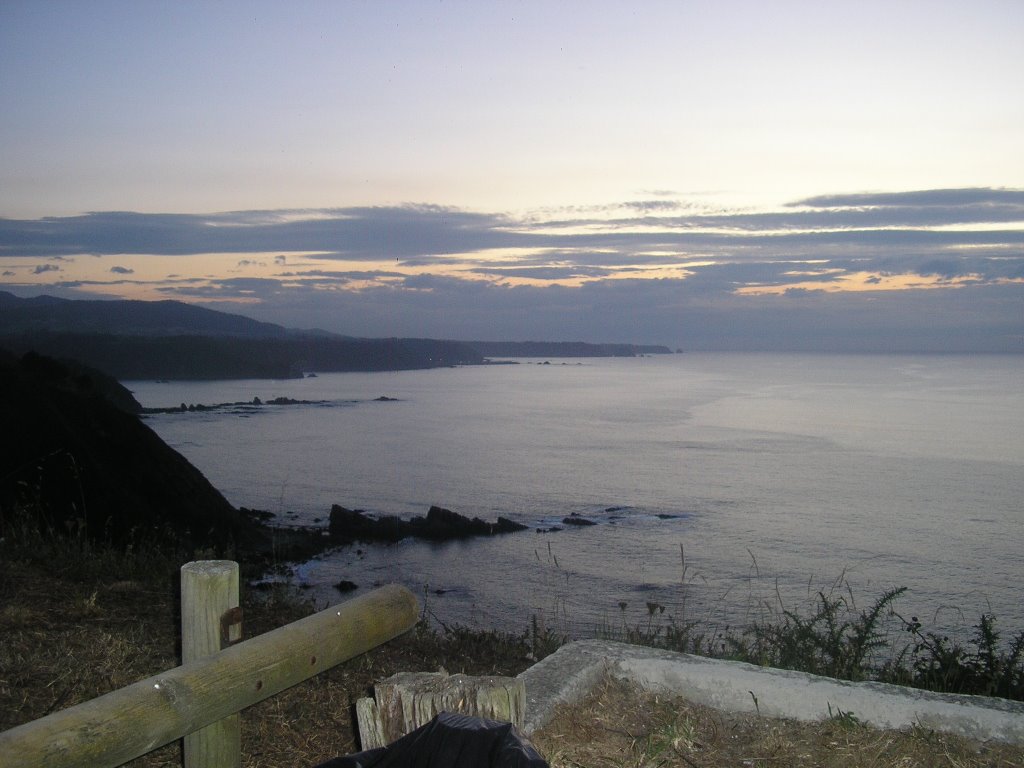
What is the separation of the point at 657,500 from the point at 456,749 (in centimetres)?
3273

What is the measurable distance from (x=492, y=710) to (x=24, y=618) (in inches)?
154

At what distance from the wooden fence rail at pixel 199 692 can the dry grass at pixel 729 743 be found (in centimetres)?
93

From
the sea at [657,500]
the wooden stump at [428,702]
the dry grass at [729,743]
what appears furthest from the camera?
the sea at [657,500]

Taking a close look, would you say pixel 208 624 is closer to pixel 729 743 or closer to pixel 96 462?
pixel 729 743

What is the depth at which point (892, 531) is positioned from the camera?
96.4ft

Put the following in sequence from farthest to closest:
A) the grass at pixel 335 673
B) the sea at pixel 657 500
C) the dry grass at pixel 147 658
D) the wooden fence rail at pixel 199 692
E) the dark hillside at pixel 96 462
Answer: the sea at pixel 657 500
the dark hillside at pixel 96 462
the dry grass at pixel 147 658
the grass at pixel 335 673
the wooden fence rail at pixel 199 692

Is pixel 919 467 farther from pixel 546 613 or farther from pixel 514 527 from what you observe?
pixel 546 613

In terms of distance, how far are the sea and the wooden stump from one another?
3589mm

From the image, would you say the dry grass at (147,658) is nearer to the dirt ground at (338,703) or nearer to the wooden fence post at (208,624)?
the dirt ground at (338,703)

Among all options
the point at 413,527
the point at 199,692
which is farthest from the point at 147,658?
the point at 413,527

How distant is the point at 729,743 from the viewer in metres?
3.95

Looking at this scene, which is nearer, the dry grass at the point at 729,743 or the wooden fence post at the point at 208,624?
the wooden fence post at the point at 208,624

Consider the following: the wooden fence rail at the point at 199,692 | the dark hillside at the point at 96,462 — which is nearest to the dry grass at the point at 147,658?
the wooden fence rail at the point at 199,692

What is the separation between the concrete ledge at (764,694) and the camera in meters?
3.94
